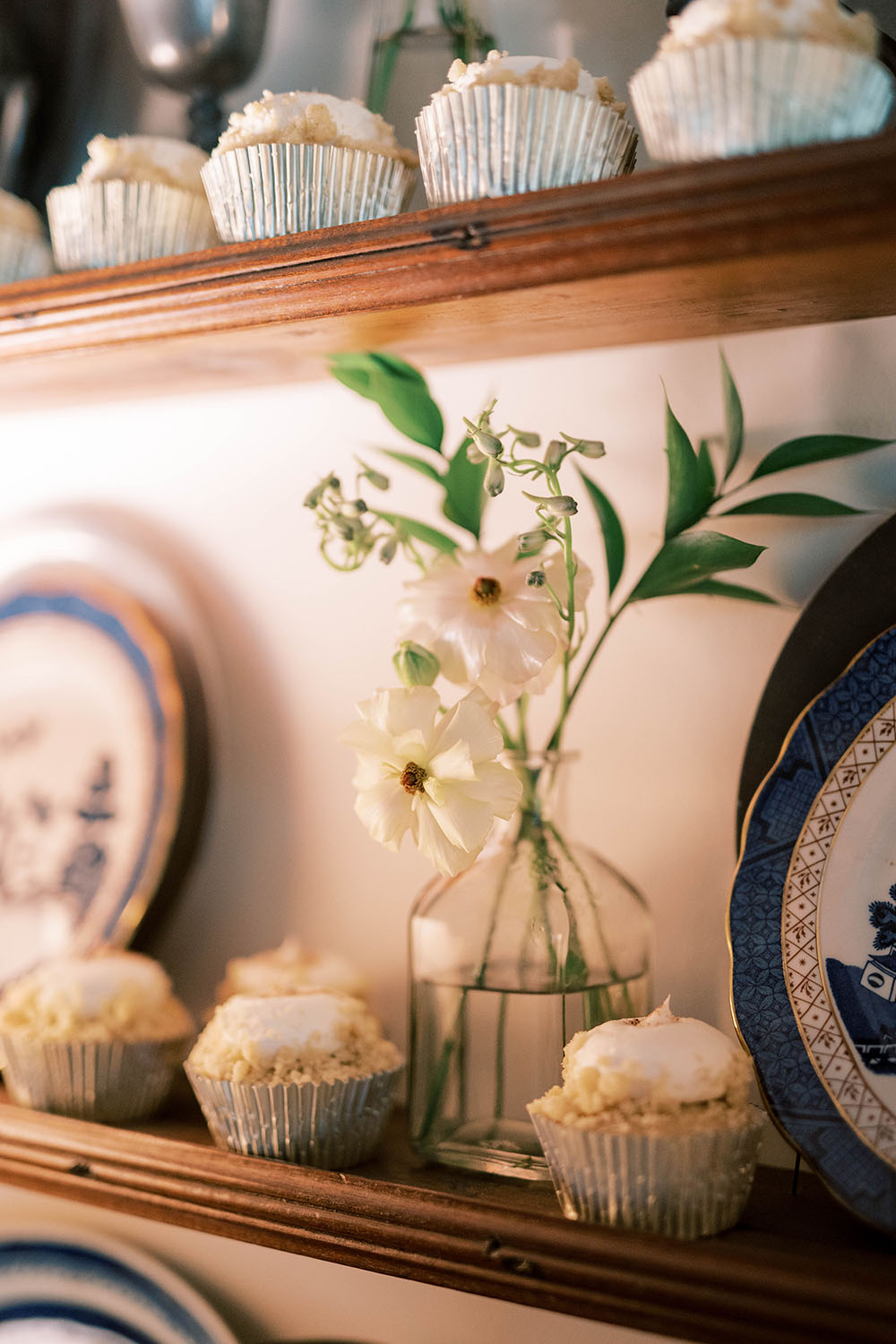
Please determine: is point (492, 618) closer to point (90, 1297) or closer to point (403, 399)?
point (403, 399)

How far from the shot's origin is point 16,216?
81 cm

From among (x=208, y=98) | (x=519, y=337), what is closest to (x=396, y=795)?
(x=519, y=337)

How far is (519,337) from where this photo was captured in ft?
2.27

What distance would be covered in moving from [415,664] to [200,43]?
47 centimetres

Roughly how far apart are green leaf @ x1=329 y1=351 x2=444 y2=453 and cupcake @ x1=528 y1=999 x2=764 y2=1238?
37cm

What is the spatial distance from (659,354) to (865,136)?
0.87 ft

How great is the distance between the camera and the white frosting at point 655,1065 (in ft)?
1.75

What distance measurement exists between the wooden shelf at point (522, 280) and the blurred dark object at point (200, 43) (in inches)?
7.9

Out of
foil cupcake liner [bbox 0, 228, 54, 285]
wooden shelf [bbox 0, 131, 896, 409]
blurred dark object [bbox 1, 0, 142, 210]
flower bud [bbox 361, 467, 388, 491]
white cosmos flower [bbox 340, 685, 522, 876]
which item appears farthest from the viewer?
blurred dark object [bbox 1, 0, 142, 210]

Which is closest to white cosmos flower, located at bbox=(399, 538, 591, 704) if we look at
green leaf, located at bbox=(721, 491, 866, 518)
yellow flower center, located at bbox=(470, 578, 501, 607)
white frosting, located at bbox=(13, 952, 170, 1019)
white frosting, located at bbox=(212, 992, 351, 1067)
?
yellow flower center, located at bbox=(470, 578, 501, 607)

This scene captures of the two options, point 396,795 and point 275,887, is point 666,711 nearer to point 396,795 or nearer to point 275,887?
point 396,795

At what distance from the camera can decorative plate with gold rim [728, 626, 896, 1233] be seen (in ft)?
1.84

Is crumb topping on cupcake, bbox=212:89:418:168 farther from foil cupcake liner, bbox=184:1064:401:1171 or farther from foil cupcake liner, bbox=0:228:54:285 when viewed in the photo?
foil cupcake liner, bbox=184:1064:401:1171

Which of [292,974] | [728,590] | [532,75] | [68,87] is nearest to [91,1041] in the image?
[292,974]
